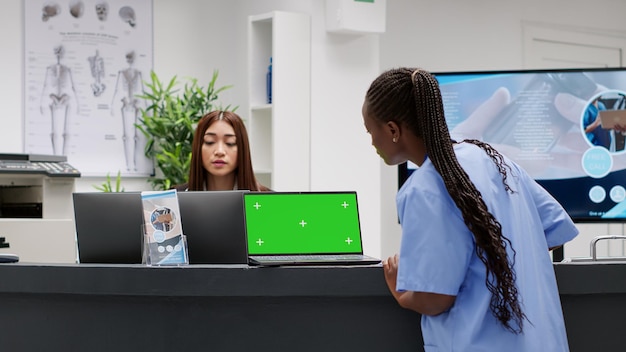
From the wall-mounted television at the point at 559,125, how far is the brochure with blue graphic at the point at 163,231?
1.70 meters

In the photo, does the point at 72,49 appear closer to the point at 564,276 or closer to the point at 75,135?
the point at 75,135

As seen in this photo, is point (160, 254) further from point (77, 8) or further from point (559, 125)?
point (77, 8)

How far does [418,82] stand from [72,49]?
3285mm

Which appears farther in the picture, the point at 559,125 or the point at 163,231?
the point at 559,125

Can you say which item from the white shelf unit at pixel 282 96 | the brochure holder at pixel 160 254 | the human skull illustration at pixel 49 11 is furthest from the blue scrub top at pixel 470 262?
the human skull illustration at pixel 49 11

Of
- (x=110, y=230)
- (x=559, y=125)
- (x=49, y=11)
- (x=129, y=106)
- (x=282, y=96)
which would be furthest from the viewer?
(x=129, y=106)

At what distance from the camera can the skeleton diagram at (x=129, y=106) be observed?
4.73 meters

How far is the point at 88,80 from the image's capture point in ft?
15.2

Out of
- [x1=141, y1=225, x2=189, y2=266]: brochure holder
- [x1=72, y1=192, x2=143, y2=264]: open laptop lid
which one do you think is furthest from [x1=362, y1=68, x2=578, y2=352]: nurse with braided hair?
[x1=72, y1=192, x2=143, y2=264]: open laptop lid

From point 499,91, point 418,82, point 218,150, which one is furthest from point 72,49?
point 418,82

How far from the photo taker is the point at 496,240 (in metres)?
Result: 1.63

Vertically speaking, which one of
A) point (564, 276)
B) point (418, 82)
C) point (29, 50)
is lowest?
point (564, 276)

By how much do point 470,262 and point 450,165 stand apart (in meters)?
0.19

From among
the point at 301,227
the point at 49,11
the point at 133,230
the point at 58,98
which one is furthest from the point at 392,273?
the point at 49,11
